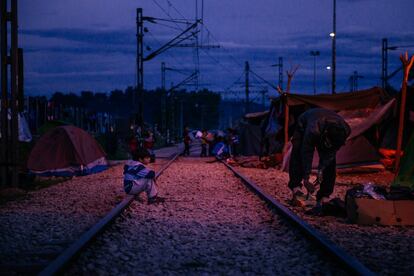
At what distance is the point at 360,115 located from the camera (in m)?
18.6

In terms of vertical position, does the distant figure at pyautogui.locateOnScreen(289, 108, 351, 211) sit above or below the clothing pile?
above

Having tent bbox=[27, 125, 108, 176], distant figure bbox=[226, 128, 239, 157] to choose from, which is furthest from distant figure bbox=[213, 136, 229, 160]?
tent bbox=[27, 125, 108, 176]

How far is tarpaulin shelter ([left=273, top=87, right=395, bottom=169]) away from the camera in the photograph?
1748 cm

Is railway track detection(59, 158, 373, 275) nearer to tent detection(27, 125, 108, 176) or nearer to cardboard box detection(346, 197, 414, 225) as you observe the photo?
cardboard box detection(346, 197, 414, 225)

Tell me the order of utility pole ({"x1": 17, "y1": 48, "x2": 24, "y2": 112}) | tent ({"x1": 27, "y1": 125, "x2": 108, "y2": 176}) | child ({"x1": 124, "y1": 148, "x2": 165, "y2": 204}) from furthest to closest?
tent ({"x1": 27, "y1": 125, "x2": 108, "y2": 176}) < utility pole ({"x1": 17, "y1": 48, "x2": 24, "y2": 112}) < child ({"x1": 124, "y1": 148, "x2": 165, "y2": 204})

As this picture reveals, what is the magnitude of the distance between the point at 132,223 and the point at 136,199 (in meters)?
3.05

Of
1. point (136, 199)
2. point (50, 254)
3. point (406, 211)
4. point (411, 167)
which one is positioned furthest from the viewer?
point (136, 199)

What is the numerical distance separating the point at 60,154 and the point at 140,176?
853 cm

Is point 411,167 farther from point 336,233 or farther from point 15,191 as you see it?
point 15,191

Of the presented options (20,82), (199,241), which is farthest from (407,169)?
(20,82)

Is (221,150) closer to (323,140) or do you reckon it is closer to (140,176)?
(140,176)

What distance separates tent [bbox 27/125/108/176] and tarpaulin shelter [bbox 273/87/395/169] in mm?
6727

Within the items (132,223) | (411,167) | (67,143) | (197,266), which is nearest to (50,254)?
(197,266)

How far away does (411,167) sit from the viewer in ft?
36.2
